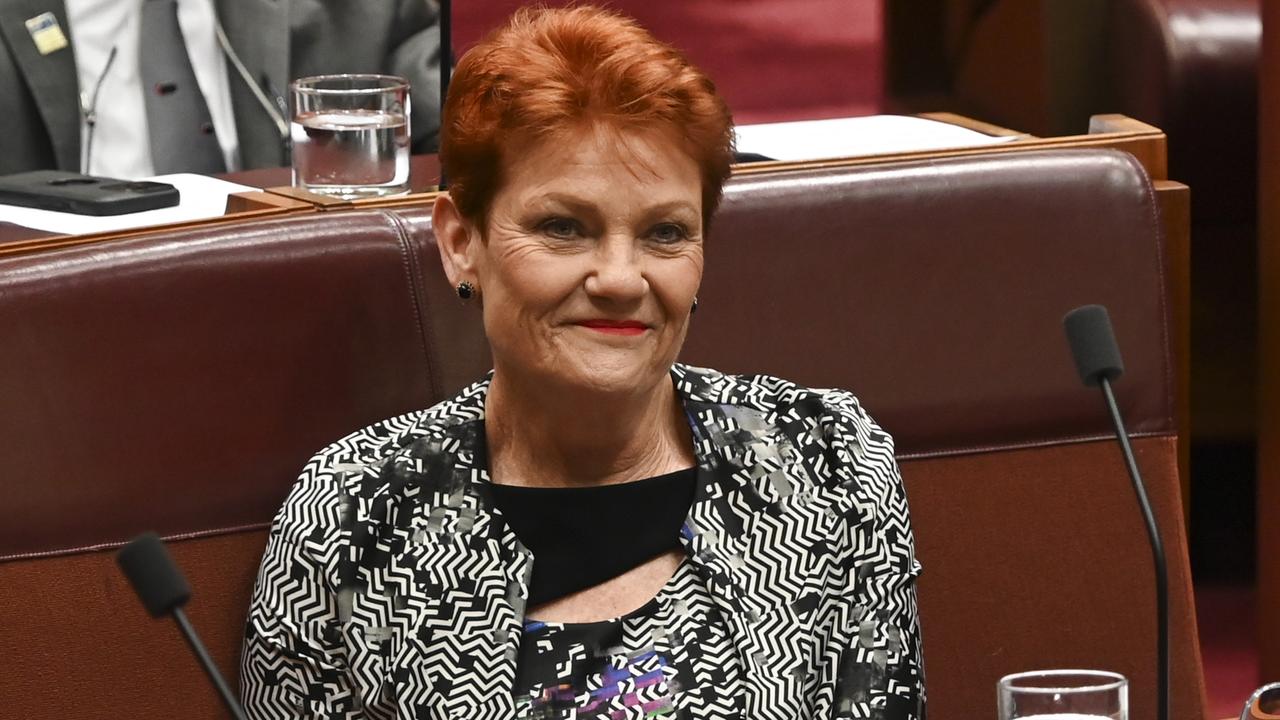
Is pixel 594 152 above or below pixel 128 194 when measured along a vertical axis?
above

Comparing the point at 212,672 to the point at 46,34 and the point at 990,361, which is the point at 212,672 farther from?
the point at 46,34

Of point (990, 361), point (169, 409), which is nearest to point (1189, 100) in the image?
point (990, 361)

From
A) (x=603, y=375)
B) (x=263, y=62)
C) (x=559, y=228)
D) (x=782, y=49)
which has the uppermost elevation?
(x=559, y=228)

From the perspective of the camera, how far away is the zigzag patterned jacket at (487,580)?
1.38 m

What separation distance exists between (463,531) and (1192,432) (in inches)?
67.1

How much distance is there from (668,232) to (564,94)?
131 mm

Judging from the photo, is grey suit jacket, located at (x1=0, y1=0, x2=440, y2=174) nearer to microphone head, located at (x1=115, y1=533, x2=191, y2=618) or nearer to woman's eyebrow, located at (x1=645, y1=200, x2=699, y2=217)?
woman's eyebrow, located at (x1=645, y1=200, x2=699, y2=217)

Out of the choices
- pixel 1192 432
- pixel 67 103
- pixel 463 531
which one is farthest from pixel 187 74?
pixel 463 531

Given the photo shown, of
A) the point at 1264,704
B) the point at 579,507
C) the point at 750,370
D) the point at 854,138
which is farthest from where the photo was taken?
the point at 854,138

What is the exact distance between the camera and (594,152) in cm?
136

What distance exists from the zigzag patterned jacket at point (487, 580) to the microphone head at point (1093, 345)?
320 millimetres

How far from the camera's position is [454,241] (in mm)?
1455

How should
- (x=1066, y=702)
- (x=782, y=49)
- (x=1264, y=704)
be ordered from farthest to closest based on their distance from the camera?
1. (x=782, y=49)
2. (x=1264, y=704)
3. (x=1066, y=702)

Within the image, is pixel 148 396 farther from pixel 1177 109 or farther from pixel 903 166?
pixel 1177 109
